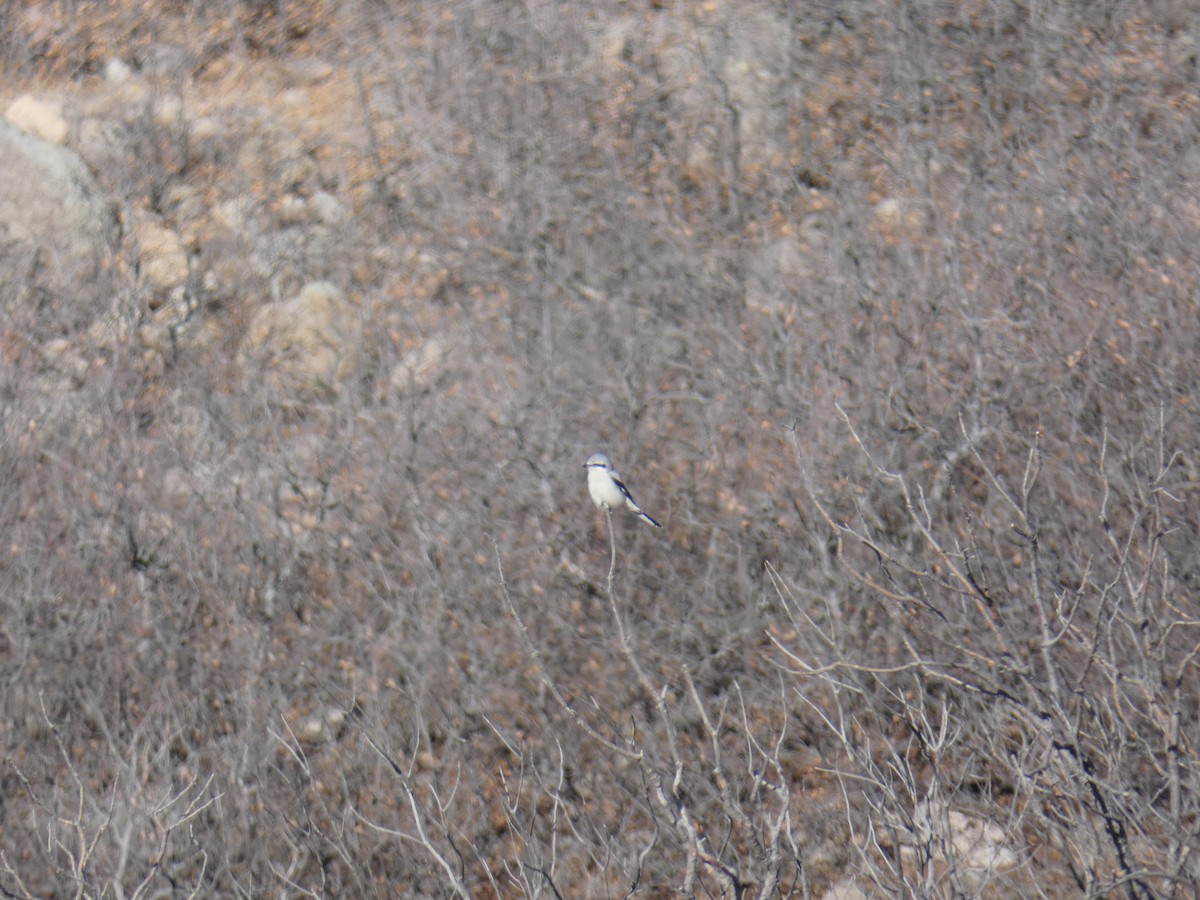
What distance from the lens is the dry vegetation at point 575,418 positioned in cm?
962

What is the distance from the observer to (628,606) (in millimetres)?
11055

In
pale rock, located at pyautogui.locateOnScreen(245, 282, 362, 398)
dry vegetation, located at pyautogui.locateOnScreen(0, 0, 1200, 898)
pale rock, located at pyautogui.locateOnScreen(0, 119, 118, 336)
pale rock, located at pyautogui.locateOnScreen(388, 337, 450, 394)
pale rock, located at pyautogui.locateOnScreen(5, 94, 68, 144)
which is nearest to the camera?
dry vegetation, located at pyautogui.locateOnScreen(0, 0, 1200, 898)

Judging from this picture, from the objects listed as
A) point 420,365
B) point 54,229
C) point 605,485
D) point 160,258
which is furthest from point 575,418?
point 54,229

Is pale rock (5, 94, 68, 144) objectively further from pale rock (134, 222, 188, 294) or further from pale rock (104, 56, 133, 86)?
pale rock (134, 222, 188, 294)

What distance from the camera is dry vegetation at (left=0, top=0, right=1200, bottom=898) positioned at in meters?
9.62

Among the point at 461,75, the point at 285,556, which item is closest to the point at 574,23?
the point at 461,75

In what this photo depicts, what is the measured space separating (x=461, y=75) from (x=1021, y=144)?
5.95m

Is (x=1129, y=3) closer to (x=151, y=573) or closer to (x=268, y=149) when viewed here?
(x=268, y=149)

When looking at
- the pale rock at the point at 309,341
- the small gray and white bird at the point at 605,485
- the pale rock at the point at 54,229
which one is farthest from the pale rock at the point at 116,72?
the small gray and white bird at the point at 605,485

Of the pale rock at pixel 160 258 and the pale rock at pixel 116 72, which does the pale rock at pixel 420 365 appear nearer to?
the pale rock at pixel 160 258

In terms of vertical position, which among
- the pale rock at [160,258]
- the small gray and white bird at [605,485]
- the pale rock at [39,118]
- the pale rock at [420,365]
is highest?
the pale rock at [39,118]

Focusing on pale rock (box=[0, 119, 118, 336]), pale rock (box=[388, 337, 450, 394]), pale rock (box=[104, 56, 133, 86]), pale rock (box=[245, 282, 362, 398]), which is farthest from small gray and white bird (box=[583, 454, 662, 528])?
pale rock (box=[104, 56, 133, 86])

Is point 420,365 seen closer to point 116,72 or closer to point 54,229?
point 54,229

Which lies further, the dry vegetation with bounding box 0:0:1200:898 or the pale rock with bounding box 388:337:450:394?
the pale rock with bounding box 388:337:450:394
